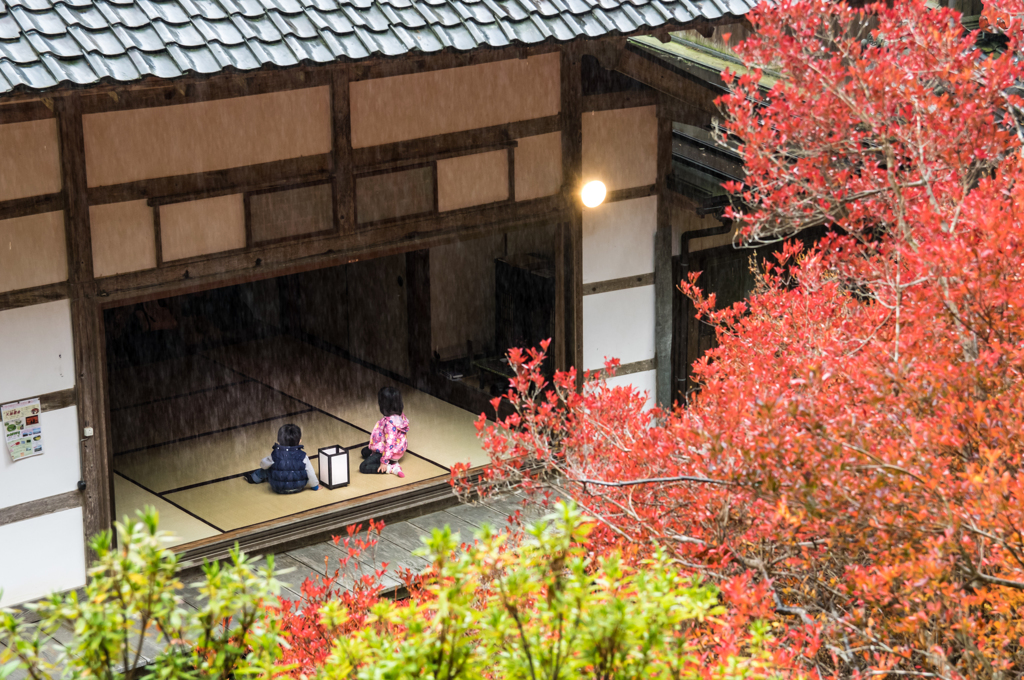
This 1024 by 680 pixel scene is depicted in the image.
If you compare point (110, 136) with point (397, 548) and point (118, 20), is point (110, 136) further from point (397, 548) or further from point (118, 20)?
point (397, 548)

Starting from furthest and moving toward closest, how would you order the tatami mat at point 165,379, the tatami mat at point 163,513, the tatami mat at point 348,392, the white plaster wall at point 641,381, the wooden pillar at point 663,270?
the tatami mat at point 165,379 → the tatami mat at point 348,392 → the white plaster wall at point 641,381 → the wooden pillar at point 663,270 → the tatami mat at point 163,513

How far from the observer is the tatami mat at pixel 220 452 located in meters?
9.63

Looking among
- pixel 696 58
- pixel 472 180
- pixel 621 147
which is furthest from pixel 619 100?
pixel 472 180

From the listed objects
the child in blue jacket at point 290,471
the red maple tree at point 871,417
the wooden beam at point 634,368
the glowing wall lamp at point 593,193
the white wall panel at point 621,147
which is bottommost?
the red maple tree at point 871,417

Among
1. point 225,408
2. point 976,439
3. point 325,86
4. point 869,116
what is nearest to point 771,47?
→ point 869,116

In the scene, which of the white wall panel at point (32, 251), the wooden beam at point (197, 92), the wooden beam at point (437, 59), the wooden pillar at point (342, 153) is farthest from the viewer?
the wooden pillar at point (342, 153)

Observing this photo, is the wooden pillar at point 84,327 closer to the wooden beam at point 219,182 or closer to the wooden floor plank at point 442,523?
the wooden beam at point 219,182

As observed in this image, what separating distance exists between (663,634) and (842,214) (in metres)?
2.95

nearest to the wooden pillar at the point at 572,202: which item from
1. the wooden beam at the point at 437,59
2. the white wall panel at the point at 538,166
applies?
the white wall panel at the point at 538,166

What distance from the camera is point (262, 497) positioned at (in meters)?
9.02

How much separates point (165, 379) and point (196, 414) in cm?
124

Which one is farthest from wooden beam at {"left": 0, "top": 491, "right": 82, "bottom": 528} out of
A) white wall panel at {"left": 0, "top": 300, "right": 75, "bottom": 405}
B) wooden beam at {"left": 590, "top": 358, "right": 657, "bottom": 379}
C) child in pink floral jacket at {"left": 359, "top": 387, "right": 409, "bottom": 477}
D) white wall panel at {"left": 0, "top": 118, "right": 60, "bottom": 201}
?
wooden beam at {"left": 590, "top": 358, "right": 657, "bottom": 379}

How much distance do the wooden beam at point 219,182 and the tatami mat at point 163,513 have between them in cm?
219

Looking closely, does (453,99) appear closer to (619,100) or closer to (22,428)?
(619,100)
